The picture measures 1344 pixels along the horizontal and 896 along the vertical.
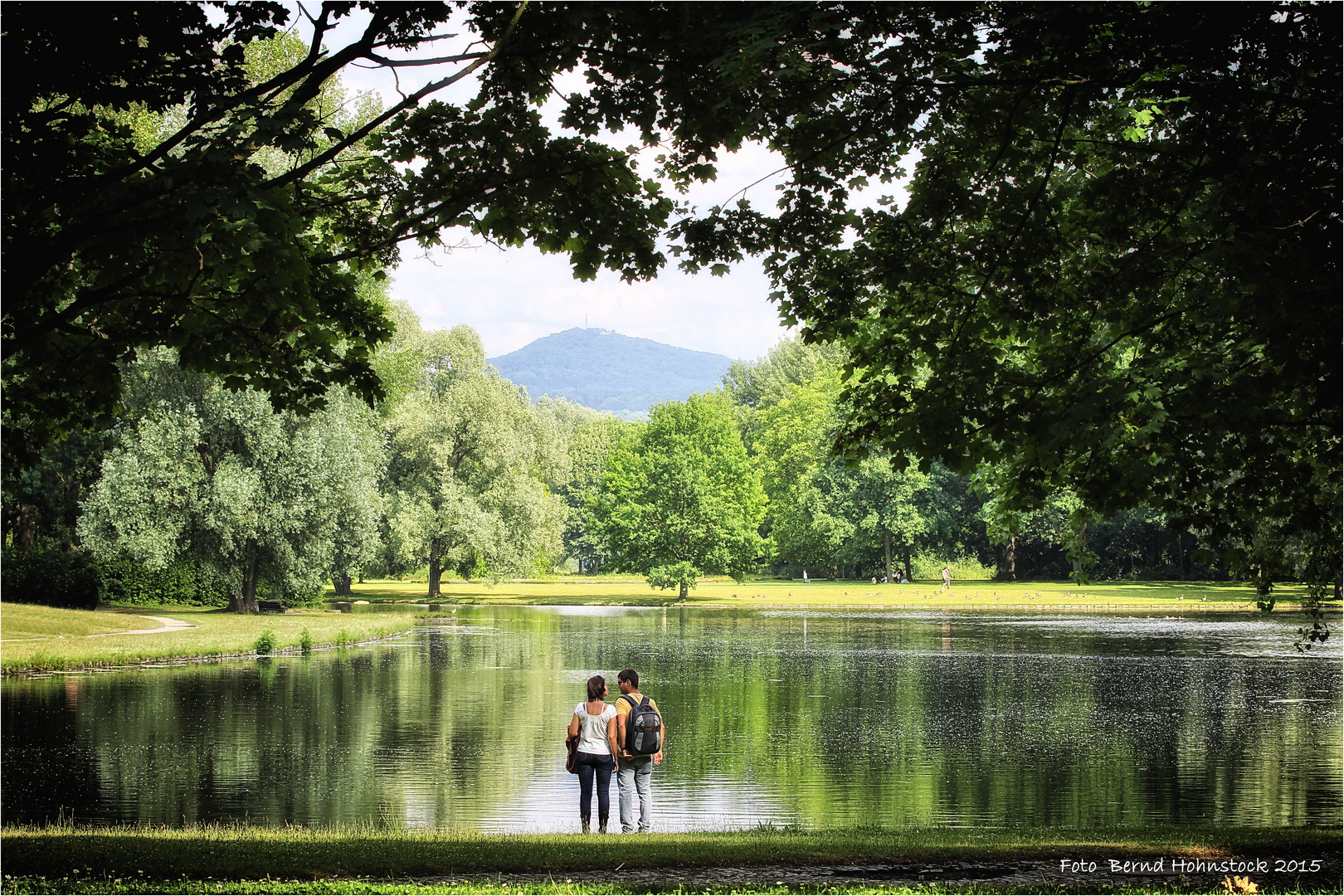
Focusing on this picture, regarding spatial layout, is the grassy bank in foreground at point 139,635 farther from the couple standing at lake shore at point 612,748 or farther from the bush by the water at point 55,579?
the couple standing at lake shore at point 612,748

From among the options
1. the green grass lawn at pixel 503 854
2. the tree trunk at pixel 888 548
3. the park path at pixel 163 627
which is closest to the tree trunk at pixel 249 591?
the park path at pixel 163 627

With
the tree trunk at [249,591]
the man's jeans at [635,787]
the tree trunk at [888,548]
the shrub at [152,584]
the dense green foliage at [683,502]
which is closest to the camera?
the man's jeans at [635,787]

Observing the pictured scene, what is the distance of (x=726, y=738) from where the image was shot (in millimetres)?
17938

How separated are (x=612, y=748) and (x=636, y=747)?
276 mm

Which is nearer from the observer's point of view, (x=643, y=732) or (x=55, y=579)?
(x=643, y=732)

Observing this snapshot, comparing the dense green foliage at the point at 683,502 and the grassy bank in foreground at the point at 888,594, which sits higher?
the dense green foliage at the point at 683,502

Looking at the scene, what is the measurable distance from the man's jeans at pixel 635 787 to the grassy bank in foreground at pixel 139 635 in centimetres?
1850

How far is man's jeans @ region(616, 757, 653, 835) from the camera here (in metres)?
11.4

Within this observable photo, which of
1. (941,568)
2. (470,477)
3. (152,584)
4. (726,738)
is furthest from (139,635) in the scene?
(941,568)

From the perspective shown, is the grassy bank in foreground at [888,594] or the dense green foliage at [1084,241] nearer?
the dense green foliage at [1084,241]

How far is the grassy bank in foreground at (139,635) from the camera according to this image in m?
25.5

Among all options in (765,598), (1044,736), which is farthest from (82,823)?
(765,598)

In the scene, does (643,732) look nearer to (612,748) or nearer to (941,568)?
(612,748)

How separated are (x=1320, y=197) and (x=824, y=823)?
26.0 ft
